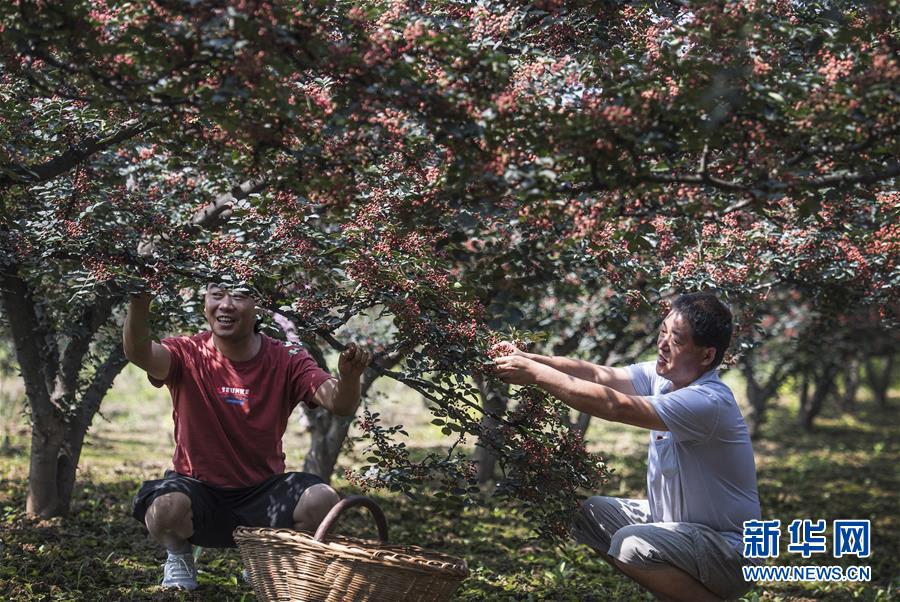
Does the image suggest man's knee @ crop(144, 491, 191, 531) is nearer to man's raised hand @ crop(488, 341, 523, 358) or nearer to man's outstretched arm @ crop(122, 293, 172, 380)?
man's outstretched arm @ crop(122, 293, 172, 380)

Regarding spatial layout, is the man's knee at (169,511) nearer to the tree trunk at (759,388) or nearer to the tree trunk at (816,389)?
the tree trunk at (759,388)

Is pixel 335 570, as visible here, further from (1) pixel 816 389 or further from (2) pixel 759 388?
(1) pixel 816 389

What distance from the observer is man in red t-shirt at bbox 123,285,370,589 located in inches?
145

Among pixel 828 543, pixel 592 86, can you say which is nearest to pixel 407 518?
pixel 828 543

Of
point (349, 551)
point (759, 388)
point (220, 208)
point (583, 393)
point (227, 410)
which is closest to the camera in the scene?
point (349, 551)

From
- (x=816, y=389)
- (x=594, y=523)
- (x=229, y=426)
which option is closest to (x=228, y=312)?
(x=229, y=426)

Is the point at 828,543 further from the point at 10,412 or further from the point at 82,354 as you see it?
the point at 10,412

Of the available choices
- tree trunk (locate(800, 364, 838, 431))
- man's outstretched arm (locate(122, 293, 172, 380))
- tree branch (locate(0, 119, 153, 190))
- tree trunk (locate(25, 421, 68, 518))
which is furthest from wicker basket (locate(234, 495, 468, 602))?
tree trunk (locate(800, 364, 838, 431))

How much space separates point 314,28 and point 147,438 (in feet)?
26.7

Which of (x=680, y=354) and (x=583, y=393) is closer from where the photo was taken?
(x=583, y=393)

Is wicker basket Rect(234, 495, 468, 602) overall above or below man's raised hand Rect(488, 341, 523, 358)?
below

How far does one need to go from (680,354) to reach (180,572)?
7.07 feet

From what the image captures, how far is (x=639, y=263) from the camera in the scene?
461 centimetres

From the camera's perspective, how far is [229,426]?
12.6 ft
